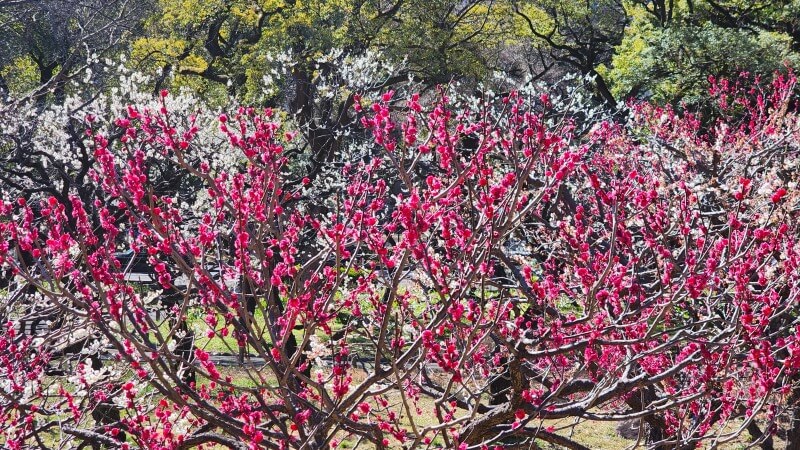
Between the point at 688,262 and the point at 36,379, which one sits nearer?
the point at 688,262

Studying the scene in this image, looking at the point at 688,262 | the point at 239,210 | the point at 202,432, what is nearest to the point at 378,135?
the point at 239,210

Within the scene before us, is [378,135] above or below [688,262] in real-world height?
above

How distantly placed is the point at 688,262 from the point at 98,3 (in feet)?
72.2

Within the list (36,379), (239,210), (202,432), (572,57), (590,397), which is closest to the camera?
(239,210)

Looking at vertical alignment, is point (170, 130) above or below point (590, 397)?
above

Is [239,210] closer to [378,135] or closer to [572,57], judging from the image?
[378,135]

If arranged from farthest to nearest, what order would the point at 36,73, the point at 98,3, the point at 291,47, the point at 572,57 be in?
1. the point at 572,57
2. the point at 36,73
3. the point at 98,3
4. the point at 291,47

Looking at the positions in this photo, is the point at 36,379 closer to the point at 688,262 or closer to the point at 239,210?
the point at 239,210

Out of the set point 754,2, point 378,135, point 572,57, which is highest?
point 378,135

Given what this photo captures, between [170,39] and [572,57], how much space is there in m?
14.5

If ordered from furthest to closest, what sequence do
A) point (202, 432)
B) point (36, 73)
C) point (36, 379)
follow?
point (36, 73)
point (36, 379)
point (202, 432)

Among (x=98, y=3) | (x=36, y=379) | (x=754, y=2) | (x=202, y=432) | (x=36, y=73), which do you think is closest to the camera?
(x=202, y=432)

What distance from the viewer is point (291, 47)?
19062mm

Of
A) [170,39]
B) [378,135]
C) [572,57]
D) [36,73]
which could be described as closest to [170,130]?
[378,135]
